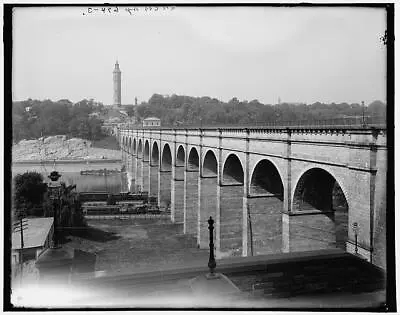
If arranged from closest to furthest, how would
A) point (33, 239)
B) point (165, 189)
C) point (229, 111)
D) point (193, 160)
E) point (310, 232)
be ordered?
point (310, 232) < point (33, 239) < point (193, 160) < point (165, 189) < point (229, 111)

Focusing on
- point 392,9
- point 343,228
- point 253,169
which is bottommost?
point 343,228

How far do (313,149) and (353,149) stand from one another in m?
2.82

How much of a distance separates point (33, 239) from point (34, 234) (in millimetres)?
934

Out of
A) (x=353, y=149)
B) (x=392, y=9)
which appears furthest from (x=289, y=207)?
(x=392, y=9)

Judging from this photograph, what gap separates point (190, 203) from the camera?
36.9 m

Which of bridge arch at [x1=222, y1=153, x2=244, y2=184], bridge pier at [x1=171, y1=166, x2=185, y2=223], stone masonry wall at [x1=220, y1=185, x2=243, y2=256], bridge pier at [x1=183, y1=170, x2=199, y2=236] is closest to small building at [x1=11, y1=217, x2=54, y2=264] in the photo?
stone masonry wall at [x1=220, y1=185, x2=243, y2=256]

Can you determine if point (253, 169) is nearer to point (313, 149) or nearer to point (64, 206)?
point (313, 149)

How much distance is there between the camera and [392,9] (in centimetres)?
904

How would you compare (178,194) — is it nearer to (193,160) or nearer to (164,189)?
(193,160)

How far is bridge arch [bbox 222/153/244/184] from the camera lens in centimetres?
2822

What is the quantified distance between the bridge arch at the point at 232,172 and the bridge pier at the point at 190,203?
836 centimetres

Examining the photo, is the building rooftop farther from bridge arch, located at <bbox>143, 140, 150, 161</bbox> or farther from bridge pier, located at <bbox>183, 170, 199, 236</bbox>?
→ bridge arch, located at <bbox>143, 140, 150, 161</bbox>

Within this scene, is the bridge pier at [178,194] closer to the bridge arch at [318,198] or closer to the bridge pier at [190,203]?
the bridge pier at [190,203]

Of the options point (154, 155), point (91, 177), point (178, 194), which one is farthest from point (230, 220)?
point (91, 177)
